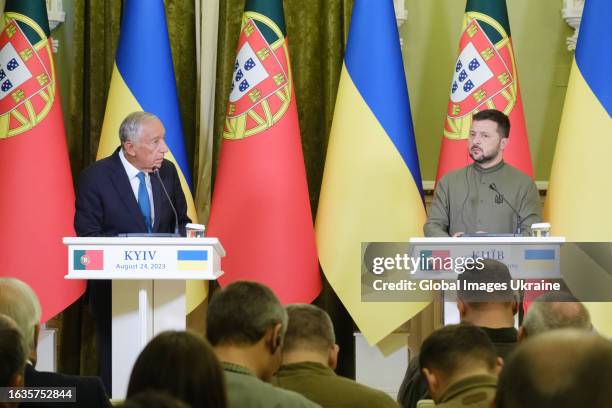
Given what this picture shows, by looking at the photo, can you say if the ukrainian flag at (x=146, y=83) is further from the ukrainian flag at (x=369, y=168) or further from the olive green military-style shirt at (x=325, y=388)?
the olive green military-style shirt at (x=325, y=388)

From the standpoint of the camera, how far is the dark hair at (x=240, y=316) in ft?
9.28

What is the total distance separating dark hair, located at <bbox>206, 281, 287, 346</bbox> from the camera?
2.83m

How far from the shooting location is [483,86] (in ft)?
20.9

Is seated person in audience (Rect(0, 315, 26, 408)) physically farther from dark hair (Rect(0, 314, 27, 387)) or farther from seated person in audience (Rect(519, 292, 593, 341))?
seated person in audience (Rect(519, 292, 593, 341))

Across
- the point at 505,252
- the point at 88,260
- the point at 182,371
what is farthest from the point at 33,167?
the point at 182,371

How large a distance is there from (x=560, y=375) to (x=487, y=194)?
3.97 meters

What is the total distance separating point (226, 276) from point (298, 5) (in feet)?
6.39

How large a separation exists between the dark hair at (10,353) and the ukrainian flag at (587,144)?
4.33 meters

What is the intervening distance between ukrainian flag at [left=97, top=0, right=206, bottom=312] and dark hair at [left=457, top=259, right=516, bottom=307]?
223 centimetres

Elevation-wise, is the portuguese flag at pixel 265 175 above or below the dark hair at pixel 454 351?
above

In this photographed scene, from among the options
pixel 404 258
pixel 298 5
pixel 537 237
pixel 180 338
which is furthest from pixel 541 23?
pixel 180 338

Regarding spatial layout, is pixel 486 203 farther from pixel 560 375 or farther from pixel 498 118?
pixel 560 375

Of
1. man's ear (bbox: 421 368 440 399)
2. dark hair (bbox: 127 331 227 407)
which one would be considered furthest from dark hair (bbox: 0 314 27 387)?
man's ear (bbox: 421 368 440 399)

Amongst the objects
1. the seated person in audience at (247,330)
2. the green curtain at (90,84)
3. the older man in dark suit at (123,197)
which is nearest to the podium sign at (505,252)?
the older man in dark suit at (123,197)
